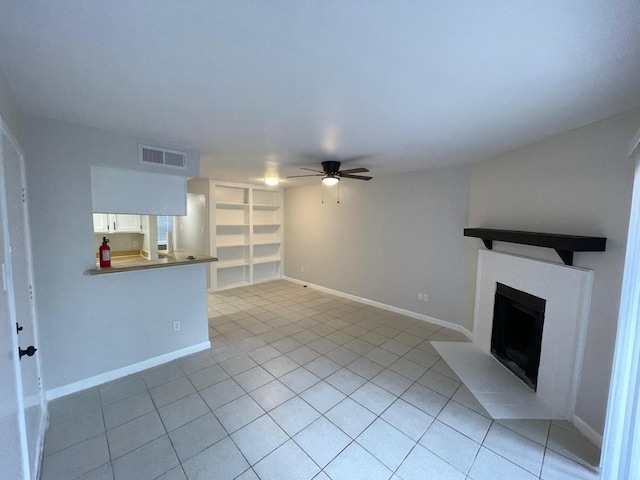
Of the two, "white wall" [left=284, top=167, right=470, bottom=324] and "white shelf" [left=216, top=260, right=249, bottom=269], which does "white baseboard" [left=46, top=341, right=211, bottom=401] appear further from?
"white wall" [left=284, top=167, right=470, bottom=324]

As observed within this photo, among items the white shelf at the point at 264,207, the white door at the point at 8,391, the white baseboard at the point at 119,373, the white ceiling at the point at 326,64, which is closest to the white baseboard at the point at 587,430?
the white ceiling at the point at 326,64

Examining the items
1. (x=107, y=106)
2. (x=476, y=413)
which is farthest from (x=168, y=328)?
(x=476, y=413)

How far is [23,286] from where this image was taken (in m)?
1.72

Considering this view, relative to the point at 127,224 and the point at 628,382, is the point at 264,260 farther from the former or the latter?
the point at 628,382

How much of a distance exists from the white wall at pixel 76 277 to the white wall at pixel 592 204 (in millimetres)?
3957

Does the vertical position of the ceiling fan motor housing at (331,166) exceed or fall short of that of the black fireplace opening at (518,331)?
it exceeds it

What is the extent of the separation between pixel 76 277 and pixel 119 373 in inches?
42.0

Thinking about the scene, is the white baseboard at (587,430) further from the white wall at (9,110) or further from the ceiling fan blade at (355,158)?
the white wall at (9,110)

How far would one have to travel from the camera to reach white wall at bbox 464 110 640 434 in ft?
6.09

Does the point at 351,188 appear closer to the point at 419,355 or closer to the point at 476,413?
the point at 419,355

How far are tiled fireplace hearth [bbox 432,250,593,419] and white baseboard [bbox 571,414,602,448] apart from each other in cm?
5

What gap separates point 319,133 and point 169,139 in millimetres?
1542

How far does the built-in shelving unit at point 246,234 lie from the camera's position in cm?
588

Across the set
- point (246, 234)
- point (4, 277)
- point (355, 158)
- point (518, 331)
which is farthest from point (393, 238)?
point (4, 277)
